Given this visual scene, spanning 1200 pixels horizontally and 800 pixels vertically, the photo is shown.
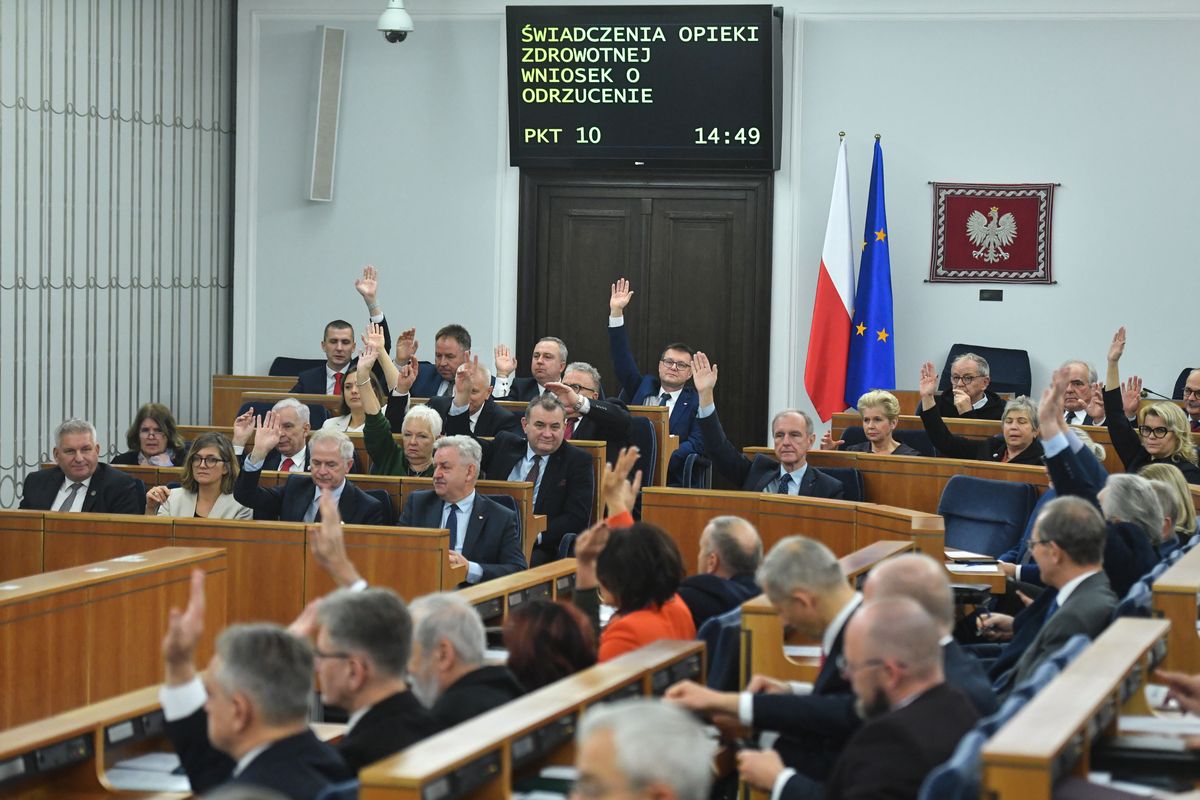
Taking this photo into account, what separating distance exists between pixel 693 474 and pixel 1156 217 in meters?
4.16

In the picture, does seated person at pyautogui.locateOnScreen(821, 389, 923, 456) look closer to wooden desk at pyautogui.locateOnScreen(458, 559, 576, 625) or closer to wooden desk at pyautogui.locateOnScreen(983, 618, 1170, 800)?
wooden desk at pyautogui.locateOnScreen(458, 559, 576, 625)

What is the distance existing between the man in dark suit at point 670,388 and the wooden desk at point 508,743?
184 inches

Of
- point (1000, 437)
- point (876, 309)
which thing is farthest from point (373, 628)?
point (876, 309)

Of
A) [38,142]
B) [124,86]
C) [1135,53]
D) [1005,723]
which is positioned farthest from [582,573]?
[1135,53]

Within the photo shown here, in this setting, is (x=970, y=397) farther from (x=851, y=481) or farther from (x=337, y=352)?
(x=337, y=352)

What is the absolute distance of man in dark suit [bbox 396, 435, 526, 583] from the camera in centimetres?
611

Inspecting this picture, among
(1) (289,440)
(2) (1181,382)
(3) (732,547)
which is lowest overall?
(3) (732,547)

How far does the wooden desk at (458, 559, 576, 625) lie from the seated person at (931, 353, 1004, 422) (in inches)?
150

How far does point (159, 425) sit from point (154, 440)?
0.26 ft

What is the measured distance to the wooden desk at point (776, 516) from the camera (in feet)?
20.8

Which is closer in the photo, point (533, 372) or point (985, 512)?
point (985, 512)

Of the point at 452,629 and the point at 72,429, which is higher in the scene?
the point at 72,429

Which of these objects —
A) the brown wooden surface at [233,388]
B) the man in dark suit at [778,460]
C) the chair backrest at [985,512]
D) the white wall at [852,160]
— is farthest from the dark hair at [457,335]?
the chair backrest at [985,512]

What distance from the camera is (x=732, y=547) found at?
466 centimetres
